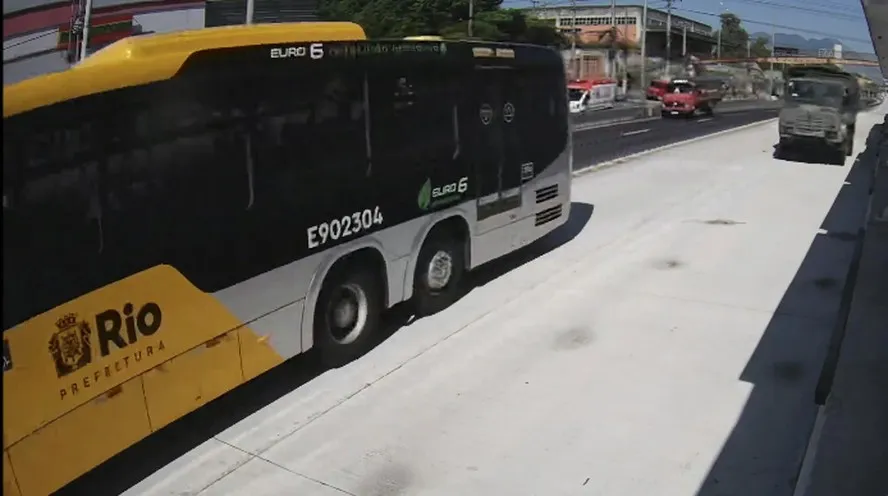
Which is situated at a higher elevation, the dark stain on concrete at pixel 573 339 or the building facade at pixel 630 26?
the building facade at pixel 630 26

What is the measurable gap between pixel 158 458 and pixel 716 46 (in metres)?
143

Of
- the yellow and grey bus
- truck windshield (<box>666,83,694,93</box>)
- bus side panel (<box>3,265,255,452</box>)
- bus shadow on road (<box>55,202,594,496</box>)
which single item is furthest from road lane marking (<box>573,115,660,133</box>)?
bus side panel (<box>3,265,255,452</box>)

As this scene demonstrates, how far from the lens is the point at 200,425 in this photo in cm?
645

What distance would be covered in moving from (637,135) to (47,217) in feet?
91.9

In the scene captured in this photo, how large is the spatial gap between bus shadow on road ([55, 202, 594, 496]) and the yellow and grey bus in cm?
38

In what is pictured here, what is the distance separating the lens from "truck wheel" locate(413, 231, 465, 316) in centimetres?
872

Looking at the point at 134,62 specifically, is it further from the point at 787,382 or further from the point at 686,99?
the point at 686,99

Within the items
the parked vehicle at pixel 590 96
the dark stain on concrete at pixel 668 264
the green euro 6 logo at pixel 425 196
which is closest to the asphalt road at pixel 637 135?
the parked vehicle at pixel 590 96

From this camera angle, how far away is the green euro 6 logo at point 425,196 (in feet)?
27.1

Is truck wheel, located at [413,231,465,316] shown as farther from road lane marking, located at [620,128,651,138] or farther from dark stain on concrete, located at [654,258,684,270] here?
road lane marking, located at [620,128,651,138]

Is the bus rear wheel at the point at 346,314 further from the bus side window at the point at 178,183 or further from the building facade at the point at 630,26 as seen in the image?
the building facade at the point at 630,26

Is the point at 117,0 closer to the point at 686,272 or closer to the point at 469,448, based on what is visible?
the point at 686,272

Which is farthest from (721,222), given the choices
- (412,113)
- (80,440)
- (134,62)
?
(80,440)

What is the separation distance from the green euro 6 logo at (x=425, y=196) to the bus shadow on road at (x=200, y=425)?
1.42 metres
